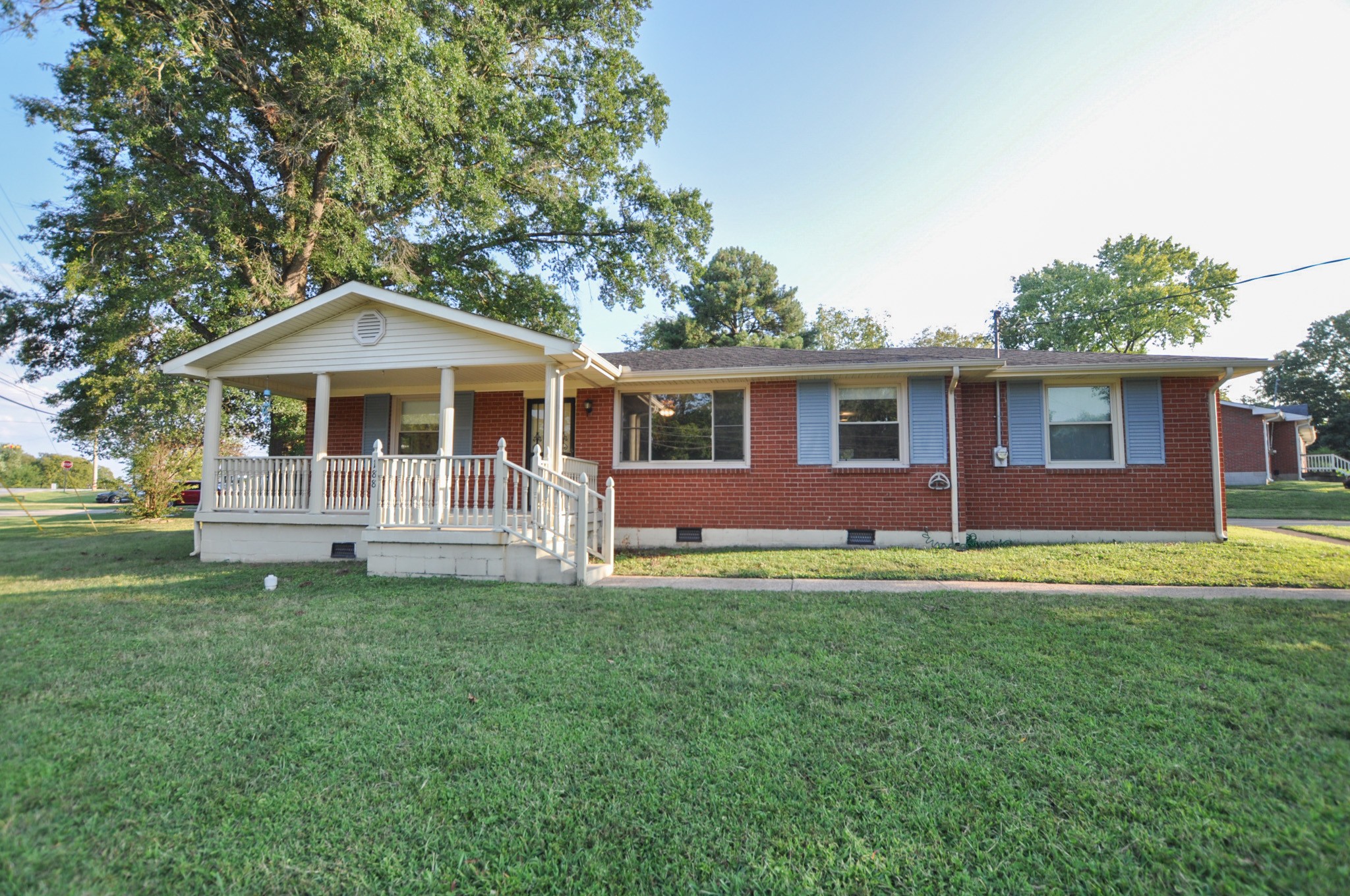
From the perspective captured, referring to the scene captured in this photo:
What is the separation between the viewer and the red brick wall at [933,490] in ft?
30.0

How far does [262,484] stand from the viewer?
8.95 meters

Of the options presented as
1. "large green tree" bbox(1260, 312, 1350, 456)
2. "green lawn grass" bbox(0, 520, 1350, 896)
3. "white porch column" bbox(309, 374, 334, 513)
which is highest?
"large green tree" bbox(1260, 312, 1350, 456)

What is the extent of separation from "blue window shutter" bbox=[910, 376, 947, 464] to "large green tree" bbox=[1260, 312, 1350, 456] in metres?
43.0

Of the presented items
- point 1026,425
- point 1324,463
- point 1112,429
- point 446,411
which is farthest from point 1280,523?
point 1324,463

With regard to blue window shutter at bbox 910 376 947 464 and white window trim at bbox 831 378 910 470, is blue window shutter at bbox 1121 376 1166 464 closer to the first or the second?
blue window shutter at bbox 910 376 947 464

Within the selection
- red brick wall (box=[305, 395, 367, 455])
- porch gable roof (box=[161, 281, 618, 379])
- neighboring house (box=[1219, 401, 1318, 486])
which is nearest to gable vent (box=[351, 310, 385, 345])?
porch gable roof (box=[161, 281, 618, 379])

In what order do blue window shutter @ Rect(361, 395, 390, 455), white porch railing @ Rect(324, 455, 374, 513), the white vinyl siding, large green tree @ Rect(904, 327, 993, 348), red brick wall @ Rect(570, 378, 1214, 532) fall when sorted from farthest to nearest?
→ large green tree @ Rect(904, 327, 993, 348) < blue window shutter @ Rect(361, 395, 390, 455) < red brick wall @ Rect(570, 378, 1214, 532) < white porch railing @ Rect(324, 455, 374, 513) < the white vinyl siding

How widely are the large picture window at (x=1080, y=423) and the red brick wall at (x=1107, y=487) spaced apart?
1.00ft

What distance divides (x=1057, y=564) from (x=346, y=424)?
39.3ft

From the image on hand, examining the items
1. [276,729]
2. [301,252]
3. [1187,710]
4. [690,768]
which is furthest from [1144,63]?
[301,252]

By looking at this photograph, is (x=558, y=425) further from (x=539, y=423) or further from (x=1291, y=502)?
(x=1291, y=502)

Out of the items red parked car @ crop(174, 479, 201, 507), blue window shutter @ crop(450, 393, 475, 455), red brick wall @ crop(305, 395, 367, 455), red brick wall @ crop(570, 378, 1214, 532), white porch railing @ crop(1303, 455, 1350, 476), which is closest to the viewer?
red brick wall @ crop(570, 378, 1214, 532)

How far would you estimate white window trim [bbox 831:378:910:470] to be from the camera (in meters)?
9.39

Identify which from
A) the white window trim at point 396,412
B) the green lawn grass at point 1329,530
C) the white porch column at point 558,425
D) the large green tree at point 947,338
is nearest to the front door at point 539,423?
the white window trim at point 396,412
